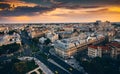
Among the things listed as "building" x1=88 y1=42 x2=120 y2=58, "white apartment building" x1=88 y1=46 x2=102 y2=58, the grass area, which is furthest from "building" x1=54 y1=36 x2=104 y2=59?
the grass area

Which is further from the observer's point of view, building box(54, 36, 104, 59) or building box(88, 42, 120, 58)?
building box(54, 36, 104, 59)

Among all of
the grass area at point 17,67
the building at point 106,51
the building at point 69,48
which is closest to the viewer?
the grass area at point 17,67

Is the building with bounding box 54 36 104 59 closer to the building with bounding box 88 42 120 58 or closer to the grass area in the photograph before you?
the building with bounding box 88 42 120 58

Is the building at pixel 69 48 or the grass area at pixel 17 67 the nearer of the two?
the grass area at pixel 17 67

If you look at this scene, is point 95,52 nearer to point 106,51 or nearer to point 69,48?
point 106,51

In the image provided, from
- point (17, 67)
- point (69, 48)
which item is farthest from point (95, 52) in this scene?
point (17, 67)

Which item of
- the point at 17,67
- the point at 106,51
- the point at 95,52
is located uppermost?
the point at 106,51

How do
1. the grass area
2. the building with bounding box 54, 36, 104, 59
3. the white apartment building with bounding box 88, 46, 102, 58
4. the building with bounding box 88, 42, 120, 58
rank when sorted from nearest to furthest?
the grass area, the building with bounding box 88, 42, 120, 58, the white apartment building with bounding box 88, 46, 102, 58, the building with bounding box 54, 36, 104, 59

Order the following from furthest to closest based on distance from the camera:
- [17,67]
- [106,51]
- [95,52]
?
1. [95,52]
2. [106,51]
3. [17,67]

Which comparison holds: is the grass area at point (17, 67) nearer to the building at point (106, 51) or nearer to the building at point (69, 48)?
the building at point (69, 48)

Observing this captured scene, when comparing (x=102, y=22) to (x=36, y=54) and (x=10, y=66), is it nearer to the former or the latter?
(x=36, y=54)

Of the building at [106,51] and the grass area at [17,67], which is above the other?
the building at [106,51]

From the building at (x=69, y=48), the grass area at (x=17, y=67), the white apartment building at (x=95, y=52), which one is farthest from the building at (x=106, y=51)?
the grass area at (x=17, y=67)
